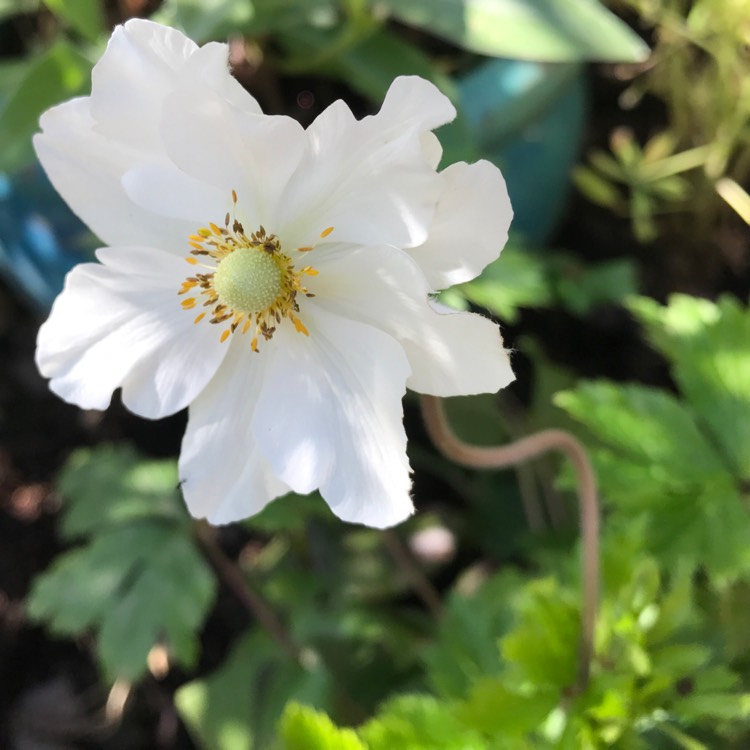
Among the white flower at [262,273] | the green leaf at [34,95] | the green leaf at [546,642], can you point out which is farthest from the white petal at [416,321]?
the green leaf at [34,95]

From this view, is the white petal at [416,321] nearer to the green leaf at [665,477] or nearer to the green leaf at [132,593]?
the green leaf at [665,477]

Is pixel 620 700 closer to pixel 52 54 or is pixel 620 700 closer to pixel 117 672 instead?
pixel 117 672

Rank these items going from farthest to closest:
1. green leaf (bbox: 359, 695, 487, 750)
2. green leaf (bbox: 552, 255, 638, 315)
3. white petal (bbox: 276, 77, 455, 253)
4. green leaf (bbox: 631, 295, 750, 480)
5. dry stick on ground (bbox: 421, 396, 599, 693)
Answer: green leaf (bbox: 552, 255, 638, 315) < green leaf (bbox: 631, 295, 750, 480) < green leaf (bbox: 359, 695, 487, 750) < dry stick on ground (bbox: 421, 396, 599, 693) < white petal (bbox: 276, 77, 455, 253)

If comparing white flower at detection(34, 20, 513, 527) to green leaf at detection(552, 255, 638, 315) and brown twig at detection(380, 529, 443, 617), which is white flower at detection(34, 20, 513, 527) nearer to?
brown twig at detection(380, 529, 443, 617)

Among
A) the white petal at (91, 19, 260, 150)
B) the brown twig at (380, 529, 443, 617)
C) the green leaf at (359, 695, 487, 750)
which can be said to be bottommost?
the brown twig at (380, 529, 443, 617)

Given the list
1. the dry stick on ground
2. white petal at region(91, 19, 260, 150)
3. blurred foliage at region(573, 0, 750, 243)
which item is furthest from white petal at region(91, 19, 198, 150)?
blurred foliage at region(573, 0, 750, 243)

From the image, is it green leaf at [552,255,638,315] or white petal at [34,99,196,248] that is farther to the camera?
green leaf at [552,255,638,315]

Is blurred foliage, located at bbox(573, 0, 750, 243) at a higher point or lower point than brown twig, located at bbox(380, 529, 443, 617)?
higher

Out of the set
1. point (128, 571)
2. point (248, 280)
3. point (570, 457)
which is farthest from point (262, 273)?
point (128, 571)
